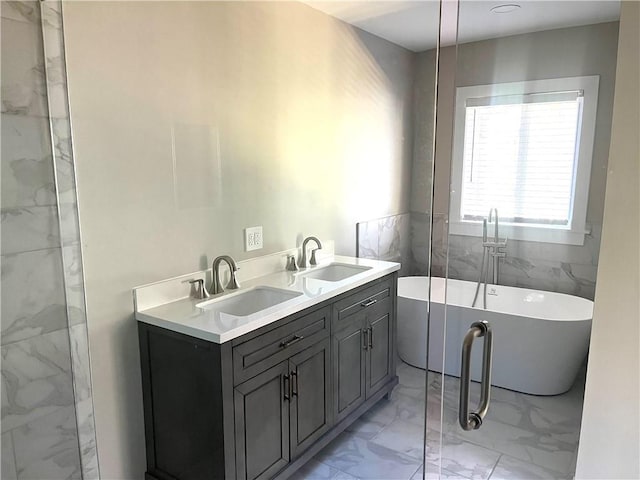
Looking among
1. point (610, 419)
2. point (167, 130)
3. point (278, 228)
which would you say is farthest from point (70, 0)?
point (610, 419)

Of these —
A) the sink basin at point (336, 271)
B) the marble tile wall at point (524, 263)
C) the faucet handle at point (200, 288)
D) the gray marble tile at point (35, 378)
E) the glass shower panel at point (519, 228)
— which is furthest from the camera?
the sink basin at point (336, 271)

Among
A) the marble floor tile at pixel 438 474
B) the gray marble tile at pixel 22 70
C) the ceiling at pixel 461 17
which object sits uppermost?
the ceiling at pixel 461 17

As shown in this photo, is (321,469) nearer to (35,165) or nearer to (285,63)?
(35,165)

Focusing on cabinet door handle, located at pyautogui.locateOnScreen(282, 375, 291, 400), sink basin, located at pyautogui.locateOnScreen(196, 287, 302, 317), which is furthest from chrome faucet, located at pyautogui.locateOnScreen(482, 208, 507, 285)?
cabinet door handle, located at pyautogui.locateOnScreen(282, 375, 291, 400)

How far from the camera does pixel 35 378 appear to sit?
1693 mm

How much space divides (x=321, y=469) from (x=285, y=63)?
2172 mm

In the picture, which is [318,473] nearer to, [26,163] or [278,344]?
[278,344]

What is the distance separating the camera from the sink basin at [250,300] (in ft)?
7.36

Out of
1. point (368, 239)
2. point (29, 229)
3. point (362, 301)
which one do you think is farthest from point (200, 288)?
point (368, 239)

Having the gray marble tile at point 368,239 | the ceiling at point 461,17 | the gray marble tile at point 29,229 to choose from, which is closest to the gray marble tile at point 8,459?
the gray marble tile at point 29,229

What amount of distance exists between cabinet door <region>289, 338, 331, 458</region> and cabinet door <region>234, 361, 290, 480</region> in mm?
57

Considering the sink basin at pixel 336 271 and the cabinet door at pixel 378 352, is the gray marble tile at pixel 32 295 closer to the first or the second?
the sink basin at pixel 336 271

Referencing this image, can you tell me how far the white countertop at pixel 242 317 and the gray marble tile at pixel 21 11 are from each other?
1129 millimetres

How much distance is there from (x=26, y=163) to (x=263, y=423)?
4.34ft
